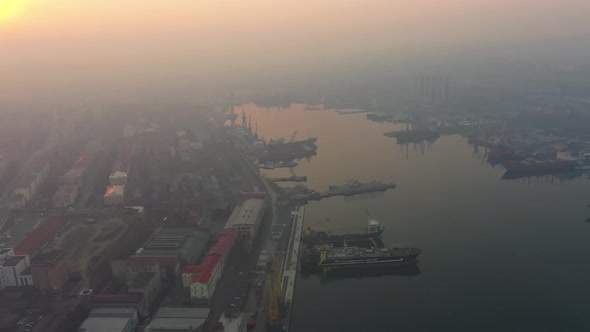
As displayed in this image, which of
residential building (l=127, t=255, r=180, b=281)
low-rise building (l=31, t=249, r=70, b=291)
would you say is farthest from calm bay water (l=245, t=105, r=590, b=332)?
low-rise building (l=31, t=249, r=70, b=291)

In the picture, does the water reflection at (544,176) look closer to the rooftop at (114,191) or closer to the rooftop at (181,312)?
the rooftop at (181,312)

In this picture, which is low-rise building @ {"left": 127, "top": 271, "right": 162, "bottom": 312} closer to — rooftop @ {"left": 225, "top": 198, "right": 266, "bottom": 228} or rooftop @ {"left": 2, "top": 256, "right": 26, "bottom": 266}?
rooftop @ {"left": 2, "top": 256, "right": 26, "bottom": 266}

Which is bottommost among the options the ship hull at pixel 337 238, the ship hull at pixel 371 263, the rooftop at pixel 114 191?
the ship hull at pixel 371 263

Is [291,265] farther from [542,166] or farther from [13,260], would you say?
[542,166]

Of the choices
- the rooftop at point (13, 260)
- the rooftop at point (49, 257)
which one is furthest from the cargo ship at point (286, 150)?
the rooftop at point (13, 260)

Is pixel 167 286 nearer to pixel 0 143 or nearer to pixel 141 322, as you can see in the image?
pixel 141 322

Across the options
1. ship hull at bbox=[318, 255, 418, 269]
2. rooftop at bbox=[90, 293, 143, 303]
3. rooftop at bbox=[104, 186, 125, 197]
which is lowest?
ship hull at bbox=[318, 255, 418, 269]

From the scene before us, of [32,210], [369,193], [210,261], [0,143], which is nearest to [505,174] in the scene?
[369,193]
